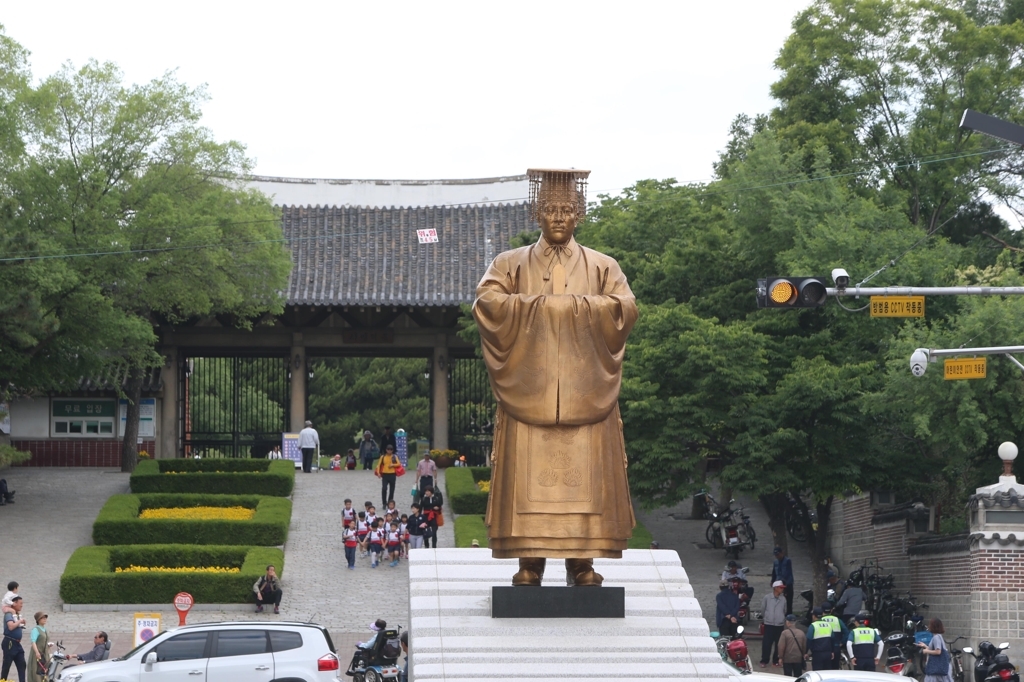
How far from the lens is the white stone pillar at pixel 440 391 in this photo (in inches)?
1570

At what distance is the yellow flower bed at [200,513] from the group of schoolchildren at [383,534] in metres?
2.67

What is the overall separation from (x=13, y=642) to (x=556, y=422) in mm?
10697

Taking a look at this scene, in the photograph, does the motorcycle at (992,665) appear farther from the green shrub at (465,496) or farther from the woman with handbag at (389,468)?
the woman with handbag at (389,468)

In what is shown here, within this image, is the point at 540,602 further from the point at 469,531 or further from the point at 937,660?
the point at 469,531

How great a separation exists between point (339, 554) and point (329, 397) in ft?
75.4

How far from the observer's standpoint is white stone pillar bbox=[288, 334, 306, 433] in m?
39.4

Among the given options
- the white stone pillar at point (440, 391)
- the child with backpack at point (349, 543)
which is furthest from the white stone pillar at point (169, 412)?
the child with backpack at point (349, 543)

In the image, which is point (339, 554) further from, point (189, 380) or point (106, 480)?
point (189, 380)

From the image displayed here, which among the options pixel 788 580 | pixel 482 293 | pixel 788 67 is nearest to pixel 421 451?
pixel 788 67

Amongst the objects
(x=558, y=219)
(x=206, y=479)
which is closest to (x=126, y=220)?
(x=206, y=479)

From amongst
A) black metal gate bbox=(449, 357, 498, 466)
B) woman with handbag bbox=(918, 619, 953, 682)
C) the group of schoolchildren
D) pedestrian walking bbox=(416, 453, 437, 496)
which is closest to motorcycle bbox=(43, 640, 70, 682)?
the group of schoolchildren

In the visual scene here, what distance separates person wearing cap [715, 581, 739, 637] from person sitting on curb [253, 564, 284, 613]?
7203mm

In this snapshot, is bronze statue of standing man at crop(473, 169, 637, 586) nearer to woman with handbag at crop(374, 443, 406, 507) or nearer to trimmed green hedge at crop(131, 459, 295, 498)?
woman with handbag at crop(374, 443, 406, 507)

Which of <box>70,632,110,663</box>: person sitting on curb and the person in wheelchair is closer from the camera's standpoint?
the person in wheelchair
